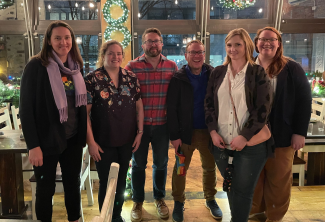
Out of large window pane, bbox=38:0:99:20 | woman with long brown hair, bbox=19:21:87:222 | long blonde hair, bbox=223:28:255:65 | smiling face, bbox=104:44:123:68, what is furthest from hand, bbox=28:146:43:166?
large window pane, bbox=38:0:99:20

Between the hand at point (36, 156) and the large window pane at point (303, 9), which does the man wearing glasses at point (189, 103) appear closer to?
the hand at point (36, 156)

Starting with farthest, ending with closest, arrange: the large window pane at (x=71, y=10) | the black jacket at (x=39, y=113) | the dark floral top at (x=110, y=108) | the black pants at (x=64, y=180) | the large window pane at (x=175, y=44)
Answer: the large window pane at (x=175, y=44)
the large window pane at (x=71, y=10)
the dark floral top at (x=110, y=108)
the black pants at (x=64, y=180)
the black jacket at (x=39, y=113)

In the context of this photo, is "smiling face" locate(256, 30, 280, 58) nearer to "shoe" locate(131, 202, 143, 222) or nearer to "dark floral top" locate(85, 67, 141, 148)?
"dark floral top" locate(85, 67, 141, 148)

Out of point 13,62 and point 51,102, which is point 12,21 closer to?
point 13,62

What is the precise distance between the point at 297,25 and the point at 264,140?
12.9 feet

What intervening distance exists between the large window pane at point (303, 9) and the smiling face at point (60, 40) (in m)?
4.30

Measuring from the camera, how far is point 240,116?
1820mm

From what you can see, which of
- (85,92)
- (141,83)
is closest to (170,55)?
(141,83)

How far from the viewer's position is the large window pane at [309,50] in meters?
5.27

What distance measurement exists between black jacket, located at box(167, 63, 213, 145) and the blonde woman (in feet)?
0.91

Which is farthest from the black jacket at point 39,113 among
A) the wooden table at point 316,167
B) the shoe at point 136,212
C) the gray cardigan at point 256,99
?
the wooden table at point 316,167

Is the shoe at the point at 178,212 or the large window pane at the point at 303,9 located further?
the large window pane at the point at 303,9

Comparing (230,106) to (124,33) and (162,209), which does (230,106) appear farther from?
(124,33)

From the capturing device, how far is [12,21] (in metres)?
4.81
